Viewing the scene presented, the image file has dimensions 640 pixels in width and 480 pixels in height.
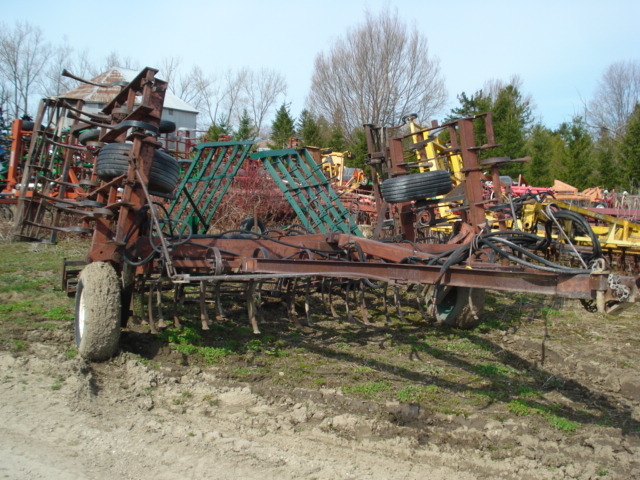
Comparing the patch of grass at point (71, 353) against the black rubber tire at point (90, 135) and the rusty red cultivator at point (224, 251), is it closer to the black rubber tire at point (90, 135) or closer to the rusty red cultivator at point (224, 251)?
the rusty red cultivator at point (224, 251)

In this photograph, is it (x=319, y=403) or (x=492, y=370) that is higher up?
(x=492, y=370)

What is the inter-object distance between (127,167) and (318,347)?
2.54 metres

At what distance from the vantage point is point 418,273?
3.97 metres

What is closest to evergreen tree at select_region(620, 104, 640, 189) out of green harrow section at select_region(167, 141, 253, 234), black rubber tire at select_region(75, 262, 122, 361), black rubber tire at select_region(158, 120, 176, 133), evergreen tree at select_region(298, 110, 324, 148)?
evergreen tree at select_region(298, 110, 324, 148)

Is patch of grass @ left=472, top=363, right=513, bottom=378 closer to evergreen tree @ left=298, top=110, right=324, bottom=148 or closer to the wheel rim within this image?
the wheel rim

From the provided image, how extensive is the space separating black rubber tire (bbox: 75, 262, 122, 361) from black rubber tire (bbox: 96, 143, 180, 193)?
34.6 inches

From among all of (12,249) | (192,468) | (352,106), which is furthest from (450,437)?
(352,106)

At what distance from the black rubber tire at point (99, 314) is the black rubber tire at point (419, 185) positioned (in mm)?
2944

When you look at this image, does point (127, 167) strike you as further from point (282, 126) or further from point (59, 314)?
point (282, 126)

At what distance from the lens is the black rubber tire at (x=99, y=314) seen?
4902 mm

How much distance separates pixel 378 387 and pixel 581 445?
1.55m

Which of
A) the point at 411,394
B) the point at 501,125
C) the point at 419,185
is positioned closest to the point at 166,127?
the point at 419,185

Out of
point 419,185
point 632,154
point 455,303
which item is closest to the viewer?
point 419,185

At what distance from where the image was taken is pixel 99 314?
4918 millimetres
